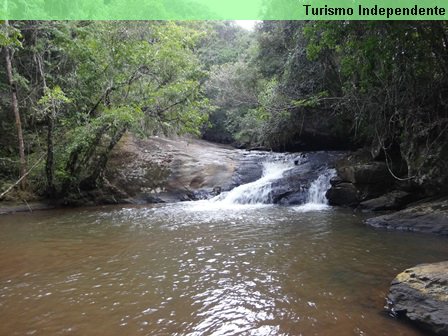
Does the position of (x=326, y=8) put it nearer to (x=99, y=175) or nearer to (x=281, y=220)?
(x=281, y=220)

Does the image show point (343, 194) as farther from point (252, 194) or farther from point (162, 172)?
point (162, 172)

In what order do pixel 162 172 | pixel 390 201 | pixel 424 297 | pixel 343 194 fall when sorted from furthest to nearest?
pixel 162 172 → pixel 343 194 → pixel 390 201 → pixel 424 297

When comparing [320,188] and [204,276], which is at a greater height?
[320,188]

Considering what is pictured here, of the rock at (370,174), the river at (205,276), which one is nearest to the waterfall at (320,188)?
the rock at (370,174)

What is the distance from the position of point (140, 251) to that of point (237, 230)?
2356 mm

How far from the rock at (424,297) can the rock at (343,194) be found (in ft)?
22.9

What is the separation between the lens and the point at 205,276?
5141 millimetres

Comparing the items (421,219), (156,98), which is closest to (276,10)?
(156,98)

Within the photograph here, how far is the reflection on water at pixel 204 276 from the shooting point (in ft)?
12.3

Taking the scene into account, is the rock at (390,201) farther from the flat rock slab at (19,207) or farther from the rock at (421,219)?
the flat rock slab at (19,207)

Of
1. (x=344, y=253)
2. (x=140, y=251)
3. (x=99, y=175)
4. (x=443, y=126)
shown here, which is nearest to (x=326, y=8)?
(x=443, y=126)

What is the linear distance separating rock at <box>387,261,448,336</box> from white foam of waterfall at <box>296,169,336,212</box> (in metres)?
7.04

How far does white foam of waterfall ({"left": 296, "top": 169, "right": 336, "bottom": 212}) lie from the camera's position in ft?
37.6

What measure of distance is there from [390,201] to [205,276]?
6.77 m
